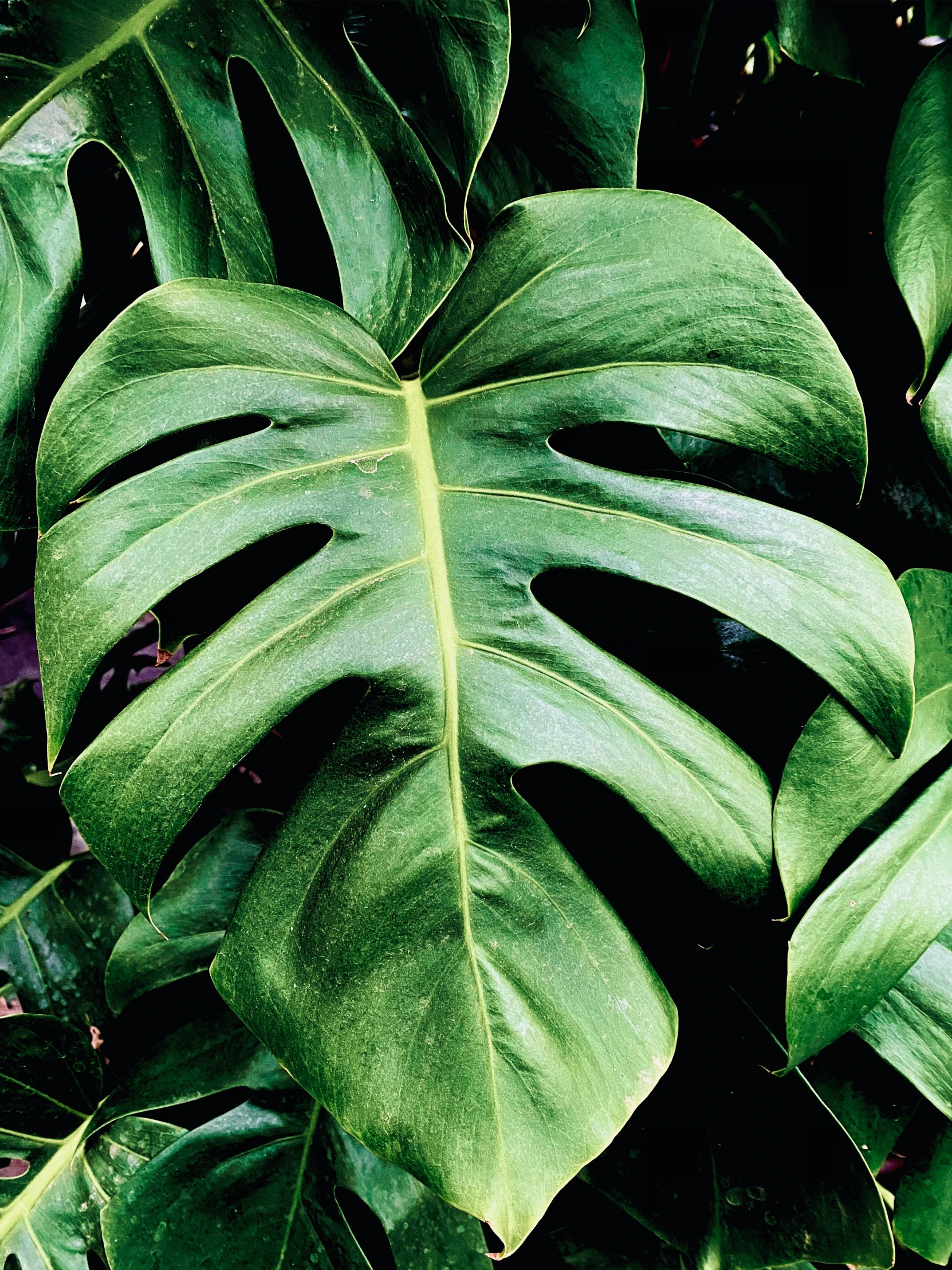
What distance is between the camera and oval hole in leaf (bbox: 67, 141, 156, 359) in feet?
2.35

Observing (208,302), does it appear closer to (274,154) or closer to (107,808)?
(274,154)

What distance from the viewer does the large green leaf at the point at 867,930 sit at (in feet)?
1.70

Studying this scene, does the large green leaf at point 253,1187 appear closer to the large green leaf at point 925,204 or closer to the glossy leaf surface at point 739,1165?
the glossy leaf surface at point 739,1165

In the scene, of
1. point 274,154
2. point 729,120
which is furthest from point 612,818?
point 729,120

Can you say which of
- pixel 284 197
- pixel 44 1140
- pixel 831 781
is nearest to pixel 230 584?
pixel 284 197

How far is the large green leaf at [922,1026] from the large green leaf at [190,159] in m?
0.62

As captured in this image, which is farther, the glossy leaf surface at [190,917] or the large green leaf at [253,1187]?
the glossy leaf surface at [190,917]

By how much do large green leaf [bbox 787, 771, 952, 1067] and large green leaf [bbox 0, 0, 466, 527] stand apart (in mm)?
493

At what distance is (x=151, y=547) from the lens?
0.55 meters

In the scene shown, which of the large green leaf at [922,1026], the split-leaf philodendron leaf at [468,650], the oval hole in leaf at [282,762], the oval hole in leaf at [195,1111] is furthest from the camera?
the oval hole in leaf at [195,1111]

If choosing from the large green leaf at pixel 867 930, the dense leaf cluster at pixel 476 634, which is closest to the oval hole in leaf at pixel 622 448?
the dense leaf cluster at pixel 476 634

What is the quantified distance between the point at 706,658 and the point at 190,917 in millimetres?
522

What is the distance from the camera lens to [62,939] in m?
0.91

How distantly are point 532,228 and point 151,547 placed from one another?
343 millimetres
